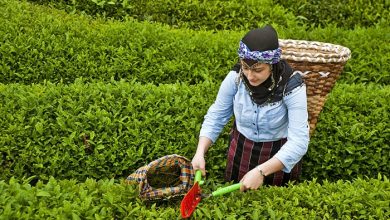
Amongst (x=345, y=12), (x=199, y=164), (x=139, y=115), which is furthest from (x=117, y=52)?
(x=345, y=12)

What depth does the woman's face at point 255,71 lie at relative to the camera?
3336 millimetres

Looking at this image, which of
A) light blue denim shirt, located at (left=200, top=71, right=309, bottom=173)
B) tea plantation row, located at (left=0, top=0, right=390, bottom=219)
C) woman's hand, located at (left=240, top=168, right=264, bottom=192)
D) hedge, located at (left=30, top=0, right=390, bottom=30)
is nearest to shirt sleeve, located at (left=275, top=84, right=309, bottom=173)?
light blue denim shirt, located at (left=200, top=71, right=309, bottom=173)

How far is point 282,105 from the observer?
11.6 ft

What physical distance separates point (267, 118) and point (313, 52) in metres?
0.88

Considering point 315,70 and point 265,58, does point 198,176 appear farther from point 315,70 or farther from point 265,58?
point 315,70

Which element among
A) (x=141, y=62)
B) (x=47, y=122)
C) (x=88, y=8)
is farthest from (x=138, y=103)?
(x=88, y=8)

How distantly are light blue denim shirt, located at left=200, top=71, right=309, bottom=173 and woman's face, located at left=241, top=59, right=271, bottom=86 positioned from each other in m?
0.17

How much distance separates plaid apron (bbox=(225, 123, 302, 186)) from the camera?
3814 mm

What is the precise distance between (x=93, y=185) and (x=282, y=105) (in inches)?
51.4

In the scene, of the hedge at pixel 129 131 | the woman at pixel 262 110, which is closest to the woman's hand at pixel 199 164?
the woman at pixel 262 110

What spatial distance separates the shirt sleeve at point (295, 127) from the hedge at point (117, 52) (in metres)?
2.39

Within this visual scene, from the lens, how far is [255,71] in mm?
3373

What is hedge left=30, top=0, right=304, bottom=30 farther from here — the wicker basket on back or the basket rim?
the wicker basket on back

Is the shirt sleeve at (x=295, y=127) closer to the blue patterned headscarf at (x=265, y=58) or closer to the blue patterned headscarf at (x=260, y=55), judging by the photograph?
the blue patterned headscarf at (x=265, y=58)
